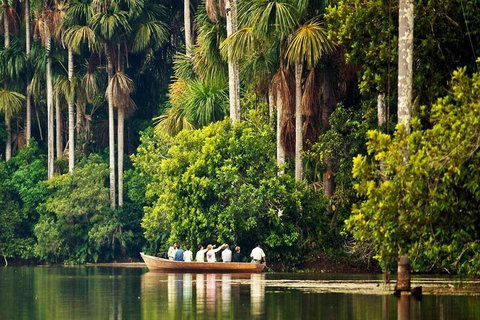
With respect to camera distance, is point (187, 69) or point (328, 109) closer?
point (328, 109)

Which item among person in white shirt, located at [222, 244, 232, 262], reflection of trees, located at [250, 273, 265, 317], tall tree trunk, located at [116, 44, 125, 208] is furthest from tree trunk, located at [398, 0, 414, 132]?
tall tree trunk, located at [116, 44, 125, 208]

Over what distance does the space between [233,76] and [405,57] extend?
22.0m

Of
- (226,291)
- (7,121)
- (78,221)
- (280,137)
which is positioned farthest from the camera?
(7,121)

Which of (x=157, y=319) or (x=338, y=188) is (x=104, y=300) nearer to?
(x=157, y=319)

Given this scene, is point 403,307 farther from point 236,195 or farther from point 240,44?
point 240,44

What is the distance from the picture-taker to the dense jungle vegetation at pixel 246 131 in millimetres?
25953

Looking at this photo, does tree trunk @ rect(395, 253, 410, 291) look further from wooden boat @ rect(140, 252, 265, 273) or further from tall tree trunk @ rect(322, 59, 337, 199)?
tall tree trunk @ rect(322, 59, 337, 199)

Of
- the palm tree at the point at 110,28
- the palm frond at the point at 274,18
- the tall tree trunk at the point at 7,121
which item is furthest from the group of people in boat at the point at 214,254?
the tall tree trunk at the point at 7,121

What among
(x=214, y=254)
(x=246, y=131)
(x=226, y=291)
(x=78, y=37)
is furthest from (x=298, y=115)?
(x=78, y=37)

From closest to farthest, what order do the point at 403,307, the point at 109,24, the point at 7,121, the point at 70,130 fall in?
1. the point at 403,307
2. the point at 109,24
3. the point at 70,130
4. the point at 7,121

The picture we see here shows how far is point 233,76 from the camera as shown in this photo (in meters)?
50.5

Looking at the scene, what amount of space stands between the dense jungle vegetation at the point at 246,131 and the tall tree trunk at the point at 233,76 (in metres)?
0.08

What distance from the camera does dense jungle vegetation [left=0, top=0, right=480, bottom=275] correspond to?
25953 millimetres

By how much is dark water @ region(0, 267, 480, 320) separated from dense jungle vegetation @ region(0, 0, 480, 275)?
1270 mm
